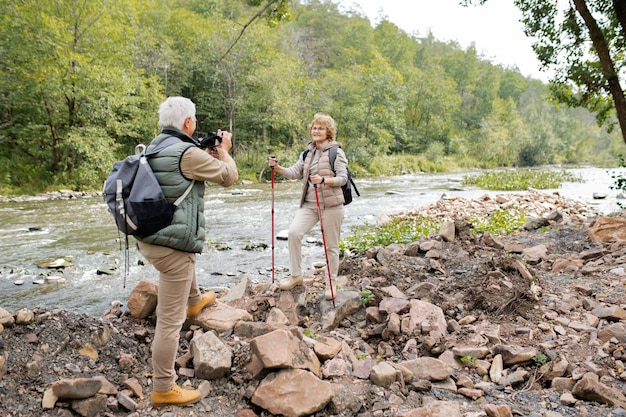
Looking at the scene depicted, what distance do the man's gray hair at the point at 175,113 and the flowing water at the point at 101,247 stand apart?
13.3 feet

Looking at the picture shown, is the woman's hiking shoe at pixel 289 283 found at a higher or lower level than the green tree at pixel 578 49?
lower

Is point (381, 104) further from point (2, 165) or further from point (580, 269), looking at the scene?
point (580, 269)

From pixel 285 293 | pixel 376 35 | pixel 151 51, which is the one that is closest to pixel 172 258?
pixel 285 293

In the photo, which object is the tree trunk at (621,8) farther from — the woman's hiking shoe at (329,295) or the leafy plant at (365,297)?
the woman's hiking shoe at (329,295)

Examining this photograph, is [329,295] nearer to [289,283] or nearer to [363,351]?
[289,283]

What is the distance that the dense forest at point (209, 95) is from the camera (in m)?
20.6

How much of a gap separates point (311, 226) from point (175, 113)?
258cm

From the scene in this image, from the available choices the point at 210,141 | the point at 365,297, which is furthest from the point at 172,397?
the point at 365,297

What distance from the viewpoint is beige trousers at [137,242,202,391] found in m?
3.18

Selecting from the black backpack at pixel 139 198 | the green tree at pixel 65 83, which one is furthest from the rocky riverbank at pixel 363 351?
the green tree at pixel 65 83

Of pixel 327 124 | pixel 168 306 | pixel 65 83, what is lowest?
pixel 168 306

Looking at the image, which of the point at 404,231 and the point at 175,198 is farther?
the point at 404,231

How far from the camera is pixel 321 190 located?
207 inches

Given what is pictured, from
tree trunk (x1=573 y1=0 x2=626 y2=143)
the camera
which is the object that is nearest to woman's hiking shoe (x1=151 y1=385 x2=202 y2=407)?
the camera
